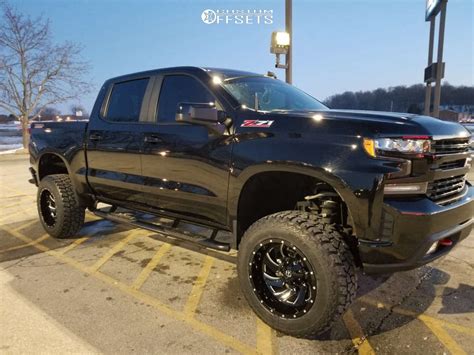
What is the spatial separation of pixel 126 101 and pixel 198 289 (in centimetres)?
217

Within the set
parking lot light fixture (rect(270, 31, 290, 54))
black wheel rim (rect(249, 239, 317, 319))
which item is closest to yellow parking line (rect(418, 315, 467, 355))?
black wheel rim (rect(249, 239, 317, 319))

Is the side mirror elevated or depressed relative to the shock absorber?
elevated

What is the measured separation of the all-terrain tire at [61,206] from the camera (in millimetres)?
4754

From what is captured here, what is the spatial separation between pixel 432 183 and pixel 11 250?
462cm

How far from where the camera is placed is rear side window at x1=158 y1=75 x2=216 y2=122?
3.47 meters

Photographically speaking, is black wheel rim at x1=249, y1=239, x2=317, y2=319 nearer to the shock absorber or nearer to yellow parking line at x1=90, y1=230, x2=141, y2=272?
the shock absorber

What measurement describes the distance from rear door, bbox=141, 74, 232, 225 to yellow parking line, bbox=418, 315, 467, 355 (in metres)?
1.76

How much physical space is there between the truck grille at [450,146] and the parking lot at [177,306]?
1311 millimetres

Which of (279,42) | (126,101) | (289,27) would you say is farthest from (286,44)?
(126,101)

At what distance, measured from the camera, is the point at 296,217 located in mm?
2814

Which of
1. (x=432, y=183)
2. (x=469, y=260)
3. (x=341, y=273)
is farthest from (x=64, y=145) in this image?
(x=469, y=260)

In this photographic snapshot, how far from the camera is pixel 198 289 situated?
141 inches

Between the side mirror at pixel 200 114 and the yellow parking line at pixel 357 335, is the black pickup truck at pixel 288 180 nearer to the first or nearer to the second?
the side mirror at pixel 200 114

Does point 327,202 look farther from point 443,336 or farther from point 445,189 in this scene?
point 443,336
